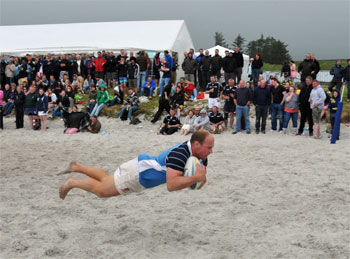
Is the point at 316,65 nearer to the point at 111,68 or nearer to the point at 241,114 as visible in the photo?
the point at 241,114

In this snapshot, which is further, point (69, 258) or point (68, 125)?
point (68, 125)

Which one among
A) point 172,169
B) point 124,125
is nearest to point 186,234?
point 172,169

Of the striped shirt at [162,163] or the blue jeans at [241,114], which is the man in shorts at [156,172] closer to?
the striped shirt at [162,163]

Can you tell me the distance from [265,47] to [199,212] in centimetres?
11248

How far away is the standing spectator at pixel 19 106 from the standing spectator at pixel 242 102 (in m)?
8.98

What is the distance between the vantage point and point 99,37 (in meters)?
22.9

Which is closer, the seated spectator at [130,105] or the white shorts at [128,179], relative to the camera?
the white shorts at [128,179]

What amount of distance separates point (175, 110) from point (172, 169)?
10754 mm

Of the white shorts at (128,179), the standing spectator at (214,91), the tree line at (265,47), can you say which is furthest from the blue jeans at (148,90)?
the tree line at (265,47)

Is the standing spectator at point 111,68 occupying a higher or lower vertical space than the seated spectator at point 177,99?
higher

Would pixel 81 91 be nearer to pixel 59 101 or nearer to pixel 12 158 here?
pixel 59 101

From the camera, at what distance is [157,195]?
22.1 ft

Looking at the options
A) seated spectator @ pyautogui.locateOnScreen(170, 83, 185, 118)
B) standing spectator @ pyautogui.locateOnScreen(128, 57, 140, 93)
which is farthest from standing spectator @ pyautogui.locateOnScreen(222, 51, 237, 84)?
standing spectator @ pyautogui.locateOnScreen(128, 57, 140, 93)

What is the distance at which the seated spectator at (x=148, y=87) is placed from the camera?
1785cm
